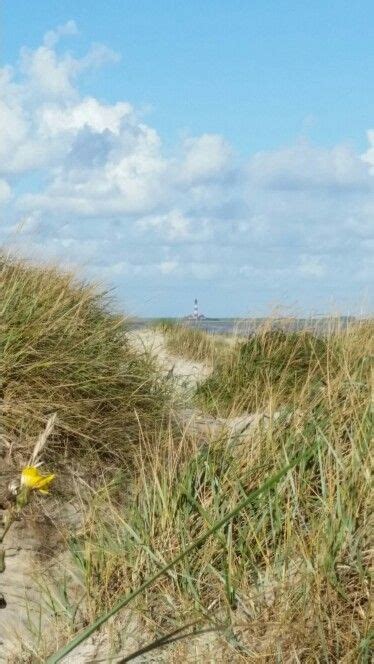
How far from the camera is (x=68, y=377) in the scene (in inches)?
180

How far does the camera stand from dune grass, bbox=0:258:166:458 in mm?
4316

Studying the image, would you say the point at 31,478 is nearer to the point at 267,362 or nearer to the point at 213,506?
the point at 213,506

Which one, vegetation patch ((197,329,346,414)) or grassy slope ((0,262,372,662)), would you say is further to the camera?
vegetation patch ((197,329,346,414))

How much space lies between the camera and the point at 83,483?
4074 mm

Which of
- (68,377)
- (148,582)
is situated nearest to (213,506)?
(68,377)

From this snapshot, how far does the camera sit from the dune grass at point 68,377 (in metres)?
4.32

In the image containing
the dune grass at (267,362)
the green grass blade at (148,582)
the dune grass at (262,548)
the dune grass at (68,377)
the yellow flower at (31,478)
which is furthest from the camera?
the dune grass at (267,362)

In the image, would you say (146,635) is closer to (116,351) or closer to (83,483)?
(83,483)

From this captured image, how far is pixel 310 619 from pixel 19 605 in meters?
1.42

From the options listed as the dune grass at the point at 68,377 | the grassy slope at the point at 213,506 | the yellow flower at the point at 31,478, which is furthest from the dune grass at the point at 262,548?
the yellow flower at the point at 31,478

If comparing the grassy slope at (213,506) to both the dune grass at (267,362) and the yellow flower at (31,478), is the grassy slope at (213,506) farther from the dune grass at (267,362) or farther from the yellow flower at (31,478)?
the dune grass at (267,362)

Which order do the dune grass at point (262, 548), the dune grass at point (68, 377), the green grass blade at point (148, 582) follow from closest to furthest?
1. the green grass blade at point (148, 582)
2. the dune grass at point (262, 548)
3. the dune grass at point (68, 377)

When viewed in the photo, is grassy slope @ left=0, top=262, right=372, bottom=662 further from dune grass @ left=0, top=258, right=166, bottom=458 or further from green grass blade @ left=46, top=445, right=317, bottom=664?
green grass blade @ left=46, top=445, right=317, bottom=664

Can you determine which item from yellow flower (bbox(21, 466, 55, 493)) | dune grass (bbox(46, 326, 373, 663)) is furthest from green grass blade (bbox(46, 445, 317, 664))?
dune grass (bbox(46, 326, 373, 663))
